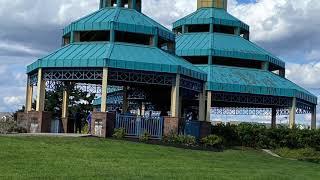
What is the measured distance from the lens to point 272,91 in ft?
149

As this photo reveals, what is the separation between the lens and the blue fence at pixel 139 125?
33719mm

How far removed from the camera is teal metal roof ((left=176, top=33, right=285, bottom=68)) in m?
47.9

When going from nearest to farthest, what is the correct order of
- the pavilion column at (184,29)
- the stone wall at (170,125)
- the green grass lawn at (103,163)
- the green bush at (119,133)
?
the green grass lawn at (103,163) → the green bush at (119,133) → the stone wall at (170,125) → the pavilion column at (184,29)

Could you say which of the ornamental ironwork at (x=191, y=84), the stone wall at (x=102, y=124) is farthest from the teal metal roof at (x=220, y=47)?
the stone wall at (x=102, y=124)

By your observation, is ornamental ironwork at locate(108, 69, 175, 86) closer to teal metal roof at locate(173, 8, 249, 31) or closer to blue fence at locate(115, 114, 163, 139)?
blue fence at locate(115, 114, 163, 139)

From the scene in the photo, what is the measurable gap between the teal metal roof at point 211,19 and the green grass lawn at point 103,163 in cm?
2422

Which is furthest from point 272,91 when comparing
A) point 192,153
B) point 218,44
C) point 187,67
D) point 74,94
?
point 74,94

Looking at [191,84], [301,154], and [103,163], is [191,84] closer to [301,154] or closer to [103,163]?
[301,154]

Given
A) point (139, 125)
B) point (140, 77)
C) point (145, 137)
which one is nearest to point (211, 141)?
point (139, 125)

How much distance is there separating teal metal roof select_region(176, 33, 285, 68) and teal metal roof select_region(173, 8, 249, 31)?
3.68ft

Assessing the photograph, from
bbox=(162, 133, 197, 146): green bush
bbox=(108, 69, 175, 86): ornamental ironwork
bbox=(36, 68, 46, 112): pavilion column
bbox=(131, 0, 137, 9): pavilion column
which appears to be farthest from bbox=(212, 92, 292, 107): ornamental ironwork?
bbox=(36, 68, 46, 112): pavilion column

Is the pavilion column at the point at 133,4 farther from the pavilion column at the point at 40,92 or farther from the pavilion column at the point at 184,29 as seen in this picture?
the pavilion column at the point at 184,29

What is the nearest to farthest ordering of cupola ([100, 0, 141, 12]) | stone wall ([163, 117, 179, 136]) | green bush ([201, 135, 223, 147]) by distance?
stone wall ([163, 117, 179, 136]) → green bush ([201, 135, 223, 147]) → cupola ([100, 0, 141, 12])

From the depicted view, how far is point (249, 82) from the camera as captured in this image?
45750mm
